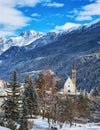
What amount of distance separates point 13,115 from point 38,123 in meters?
15.0

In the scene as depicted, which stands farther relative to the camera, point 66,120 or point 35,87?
point 66,120

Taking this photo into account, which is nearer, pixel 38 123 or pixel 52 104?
pixel 38 123

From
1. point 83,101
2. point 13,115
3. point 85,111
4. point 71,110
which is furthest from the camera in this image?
point 83,101

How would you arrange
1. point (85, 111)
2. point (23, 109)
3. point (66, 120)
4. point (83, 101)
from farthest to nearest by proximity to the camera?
point (83, 101)
point (85, 111)
point (66, 120)
point (23, 109)

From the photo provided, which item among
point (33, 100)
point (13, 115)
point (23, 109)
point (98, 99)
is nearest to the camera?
point (13, 115)

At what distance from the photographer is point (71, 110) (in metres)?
92.9

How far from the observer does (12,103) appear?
51.7 metres

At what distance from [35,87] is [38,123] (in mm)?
13003

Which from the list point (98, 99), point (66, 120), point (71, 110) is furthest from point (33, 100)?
point (98, 99)

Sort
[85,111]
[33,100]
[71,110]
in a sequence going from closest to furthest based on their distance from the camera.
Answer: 1. [33,100]
2. [71,110]
3. [85,111]

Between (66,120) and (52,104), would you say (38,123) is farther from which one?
(66,120)

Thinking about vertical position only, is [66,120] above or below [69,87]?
below

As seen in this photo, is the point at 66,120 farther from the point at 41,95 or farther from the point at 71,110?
the point at 41,95

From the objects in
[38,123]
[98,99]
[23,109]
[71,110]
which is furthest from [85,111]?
[23,109]
